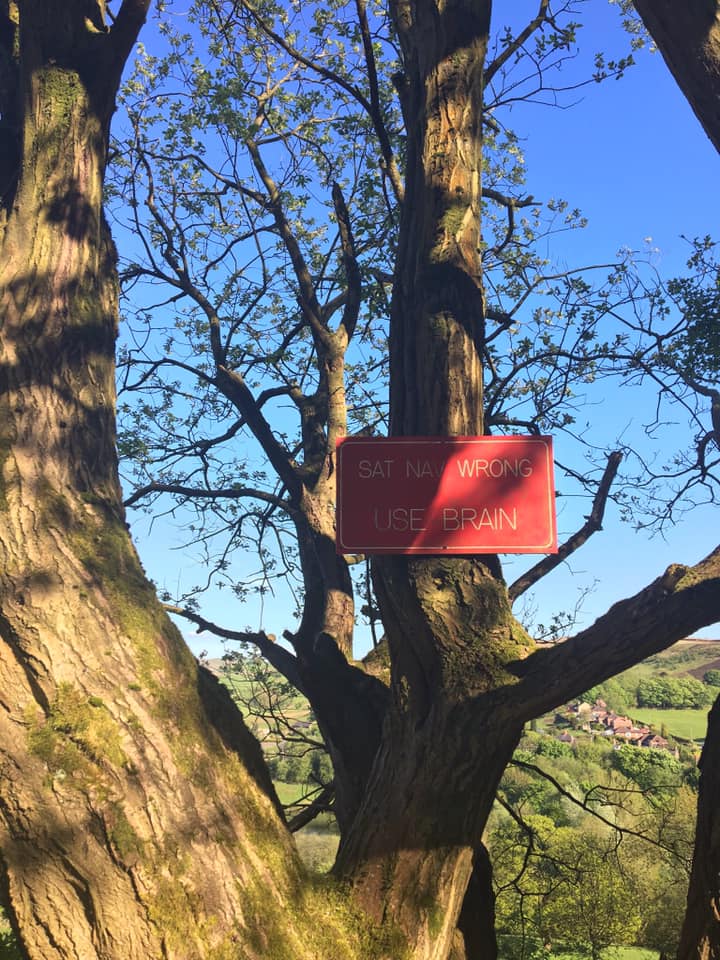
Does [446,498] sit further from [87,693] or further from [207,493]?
[207,493]

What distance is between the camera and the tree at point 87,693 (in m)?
2.41

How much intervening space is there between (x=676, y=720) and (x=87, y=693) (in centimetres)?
6547

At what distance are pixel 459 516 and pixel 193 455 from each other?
16.9 ft

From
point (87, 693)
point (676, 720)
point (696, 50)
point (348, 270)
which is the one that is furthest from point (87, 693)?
point (676, 720)

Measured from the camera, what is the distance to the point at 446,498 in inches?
132

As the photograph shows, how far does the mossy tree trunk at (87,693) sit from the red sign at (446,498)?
1.01 m

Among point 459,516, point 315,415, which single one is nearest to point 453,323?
point 459,516

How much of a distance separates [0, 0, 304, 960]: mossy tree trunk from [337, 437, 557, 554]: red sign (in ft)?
3.31

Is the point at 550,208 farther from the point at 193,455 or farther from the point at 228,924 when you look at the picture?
the point at 228,924

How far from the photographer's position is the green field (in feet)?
172

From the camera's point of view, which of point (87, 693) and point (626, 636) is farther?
point (626, 636)

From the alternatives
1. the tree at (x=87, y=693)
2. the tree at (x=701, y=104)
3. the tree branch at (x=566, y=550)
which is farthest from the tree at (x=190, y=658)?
the tree branch at (x=566, y=550)

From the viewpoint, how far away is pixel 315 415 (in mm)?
6895

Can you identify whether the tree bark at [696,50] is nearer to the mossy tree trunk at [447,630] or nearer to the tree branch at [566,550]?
the mossy tree trunk at [447,630]
